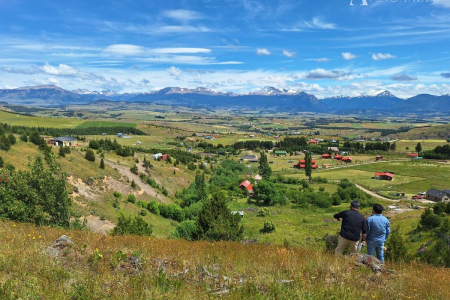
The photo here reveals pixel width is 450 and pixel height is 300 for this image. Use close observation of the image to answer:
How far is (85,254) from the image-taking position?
699 centimetres

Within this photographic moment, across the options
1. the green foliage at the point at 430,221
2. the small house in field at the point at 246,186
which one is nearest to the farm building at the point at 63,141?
the small house in field at the point at 246,186

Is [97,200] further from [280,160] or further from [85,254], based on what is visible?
[280,160]

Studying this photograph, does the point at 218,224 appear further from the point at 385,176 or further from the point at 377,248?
the point at 385,176

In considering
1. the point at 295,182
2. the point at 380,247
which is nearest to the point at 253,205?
the point at 295,182

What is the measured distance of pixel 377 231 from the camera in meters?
8.62

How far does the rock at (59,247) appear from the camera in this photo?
6.75 meters

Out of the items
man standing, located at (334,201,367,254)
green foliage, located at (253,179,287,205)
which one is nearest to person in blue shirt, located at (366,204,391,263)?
man standing, located at (334,201,367,254)

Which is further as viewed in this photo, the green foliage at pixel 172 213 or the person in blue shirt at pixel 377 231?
the green foliage at pixel 172 213

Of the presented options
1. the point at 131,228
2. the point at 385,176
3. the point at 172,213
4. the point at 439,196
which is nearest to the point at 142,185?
the point at 172,213

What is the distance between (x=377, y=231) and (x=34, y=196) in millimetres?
16312

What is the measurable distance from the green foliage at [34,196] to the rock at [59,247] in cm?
758

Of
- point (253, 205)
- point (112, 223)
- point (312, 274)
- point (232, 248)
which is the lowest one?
point (253, 205)

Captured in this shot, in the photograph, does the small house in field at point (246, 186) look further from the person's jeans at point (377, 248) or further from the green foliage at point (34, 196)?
the person's jeans at point (377, 248)

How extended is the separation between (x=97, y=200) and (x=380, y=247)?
117 ft
